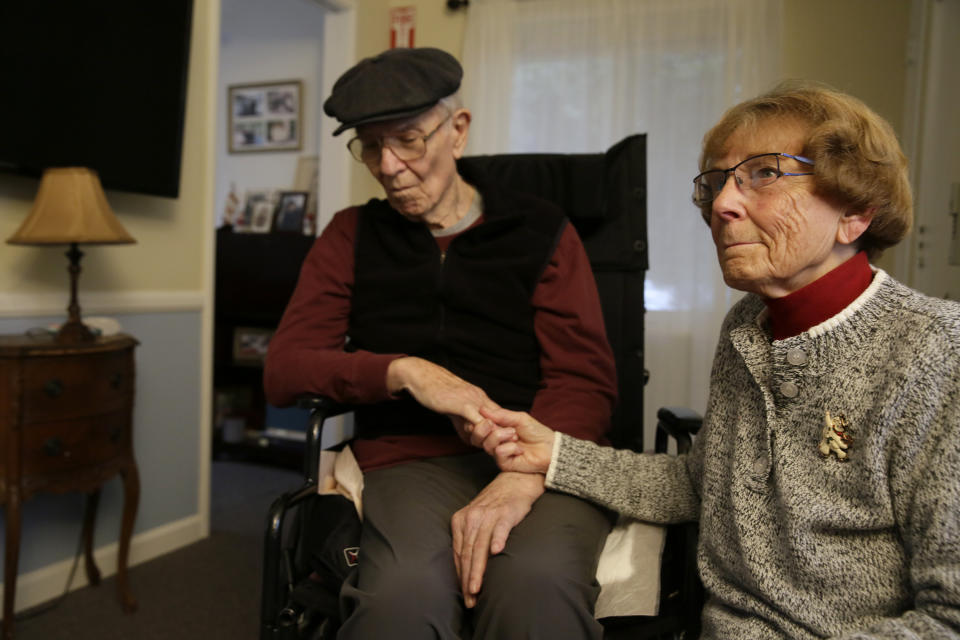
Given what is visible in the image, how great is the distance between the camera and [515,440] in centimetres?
113

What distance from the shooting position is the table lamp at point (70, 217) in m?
1.82

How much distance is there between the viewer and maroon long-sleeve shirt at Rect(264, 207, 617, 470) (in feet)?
4.13

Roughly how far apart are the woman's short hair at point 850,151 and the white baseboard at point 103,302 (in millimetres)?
1930

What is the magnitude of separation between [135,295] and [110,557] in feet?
2.76

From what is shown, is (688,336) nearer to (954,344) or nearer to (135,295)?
(135,295)

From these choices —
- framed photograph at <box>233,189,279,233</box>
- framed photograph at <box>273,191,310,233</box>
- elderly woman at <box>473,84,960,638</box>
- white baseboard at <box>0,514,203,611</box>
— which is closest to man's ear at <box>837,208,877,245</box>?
elderly woman at <box>473,84,960,638</box>

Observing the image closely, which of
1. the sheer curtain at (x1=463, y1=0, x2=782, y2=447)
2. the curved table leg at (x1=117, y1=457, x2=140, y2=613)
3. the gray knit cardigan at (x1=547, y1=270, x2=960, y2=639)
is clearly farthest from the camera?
the sheer curtain at (x1=463, y1=0, x2=782, y2=447)

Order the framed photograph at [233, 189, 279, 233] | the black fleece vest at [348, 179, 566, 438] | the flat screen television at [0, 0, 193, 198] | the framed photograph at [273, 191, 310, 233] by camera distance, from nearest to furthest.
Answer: the black fleece vest at [348, 179, 566, 438]
the flat screen television at [0, 0, 193, 198]
the framed photograph at [273, 191, 310, 233]
the framed photograph at [233, 189, 279, 233]

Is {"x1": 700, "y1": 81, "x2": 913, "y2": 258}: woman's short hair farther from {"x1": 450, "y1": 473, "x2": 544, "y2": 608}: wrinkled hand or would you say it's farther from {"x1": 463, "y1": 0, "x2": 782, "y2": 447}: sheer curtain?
{"x1": 463, "y1": 0, "x2": 782, "y2": 447}: sheer curtain

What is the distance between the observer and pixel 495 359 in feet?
4.41

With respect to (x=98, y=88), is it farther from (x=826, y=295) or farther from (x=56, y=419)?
(x=826, y=295)

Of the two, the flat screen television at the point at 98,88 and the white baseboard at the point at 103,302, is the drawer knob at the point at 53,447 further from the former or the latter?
the flat screen television at the point at 98,88

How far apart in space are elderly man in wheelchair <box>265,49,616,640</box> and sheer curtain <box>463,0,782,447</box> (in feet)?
5.73

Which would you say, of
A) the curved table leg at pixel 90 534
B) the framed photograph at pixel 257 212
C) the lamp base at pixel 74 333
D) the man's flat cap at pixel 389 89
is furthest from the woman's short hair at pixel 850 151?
the framed photograph at pixel 257 212
